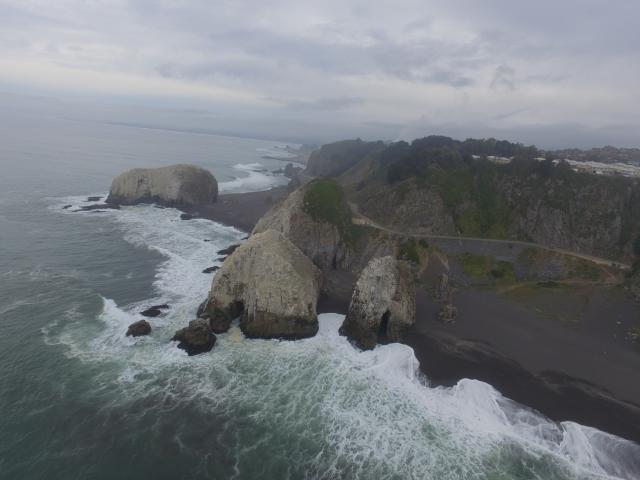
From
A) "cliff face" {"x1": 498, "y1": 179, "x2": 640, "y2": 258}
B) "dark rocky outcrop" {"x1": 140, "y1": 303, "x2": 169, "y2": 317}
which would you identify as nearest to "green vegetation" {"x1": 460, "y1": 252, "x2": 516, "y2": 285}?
"cliff face" {"x1": 498, "y1": 179, "x2": 640, "y2": 258}

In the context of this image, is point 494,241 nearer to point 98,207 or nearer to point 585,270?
point 585,270

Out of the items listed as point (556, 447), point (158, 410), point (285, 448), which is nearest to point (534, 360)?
point (556, 447)

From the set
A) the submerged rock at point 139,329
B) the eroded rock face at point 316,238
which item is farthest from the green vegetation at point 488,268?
the submerged rock at point 139,329

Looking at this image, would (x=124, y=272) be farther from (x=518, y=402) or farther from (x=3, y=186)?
(x=3, y=186)

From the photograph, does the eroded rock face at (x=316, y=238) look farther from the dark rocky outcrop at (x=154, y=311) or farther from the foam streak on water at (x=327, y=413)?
the dark rocky outcrop at (x=154, y=311)

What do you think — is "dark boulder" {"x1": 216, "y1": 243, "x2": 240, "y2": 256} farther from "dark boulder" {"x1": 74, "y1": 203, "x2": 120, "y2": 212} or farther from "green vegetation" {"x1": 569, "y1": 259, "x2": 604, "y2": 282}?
"green vegetation" {"x1": 569, "y1": 259, "x2": 604, "y2": 282}

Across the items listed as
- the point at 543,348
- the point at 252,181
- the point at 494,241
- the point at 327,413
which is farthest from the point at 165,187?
the point at 543,348
